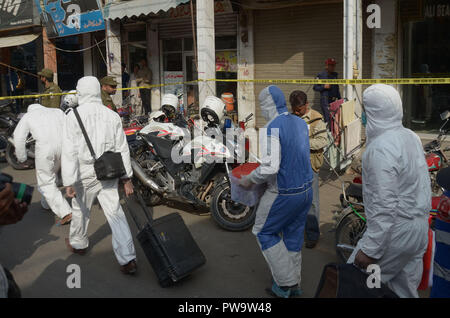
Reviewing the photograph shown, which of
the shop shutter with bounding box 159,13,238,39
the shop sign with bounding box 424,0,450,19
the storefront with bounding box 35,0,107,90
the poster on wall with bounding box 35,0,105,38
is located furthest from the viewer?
the storefront with bounding box 35,0,107,90

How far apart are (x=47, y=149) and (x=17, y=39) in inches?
450

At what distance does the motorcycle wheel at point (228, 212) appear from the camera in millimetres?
5613

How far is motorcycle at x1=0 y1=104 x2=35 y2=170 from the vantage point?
9461mm

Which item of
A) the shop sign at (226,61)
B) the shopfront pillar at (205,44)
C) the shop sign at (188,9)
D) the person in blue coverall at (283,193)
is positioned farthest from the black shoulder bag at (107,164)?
the shop sign at (226,61)

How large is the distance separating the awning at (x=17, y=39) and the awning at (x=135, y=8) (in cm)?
392

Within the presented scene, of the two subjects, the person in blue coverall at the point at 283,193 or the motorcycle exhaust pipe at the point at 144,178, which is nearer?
the person in blue coverall at the point at 283,193

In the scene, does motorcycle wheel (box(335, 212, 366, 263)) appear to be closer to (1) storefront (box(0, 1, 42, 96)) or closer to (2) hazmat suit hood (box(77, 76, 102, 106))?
(2) hazmat suit hood (box(77, 76, 102, 106))

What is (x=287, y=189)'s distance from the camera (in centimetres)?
380

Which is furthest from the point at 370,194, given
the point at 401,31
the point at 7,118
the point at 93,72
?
the point at 93,72

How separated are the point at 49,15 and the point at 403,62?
11051 mm

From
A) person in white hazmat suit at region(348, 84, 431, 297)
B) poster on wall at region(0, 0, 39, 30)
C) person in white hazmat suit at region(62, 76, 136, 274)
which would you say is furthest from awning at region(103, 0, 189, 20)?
person in white hazmat suit at region(348, 84, 431, 297)

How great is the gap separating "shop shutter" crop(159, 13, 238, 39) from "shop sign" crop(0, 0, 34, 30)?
15.0 ft

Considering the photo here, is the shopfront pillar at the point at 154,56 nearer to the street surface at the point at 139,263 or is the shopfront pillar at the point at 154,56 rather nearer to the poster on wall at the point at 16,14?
the poster on wall at the point at 16,14

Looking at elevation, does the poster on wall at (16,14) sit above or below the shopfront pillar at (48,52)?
above
